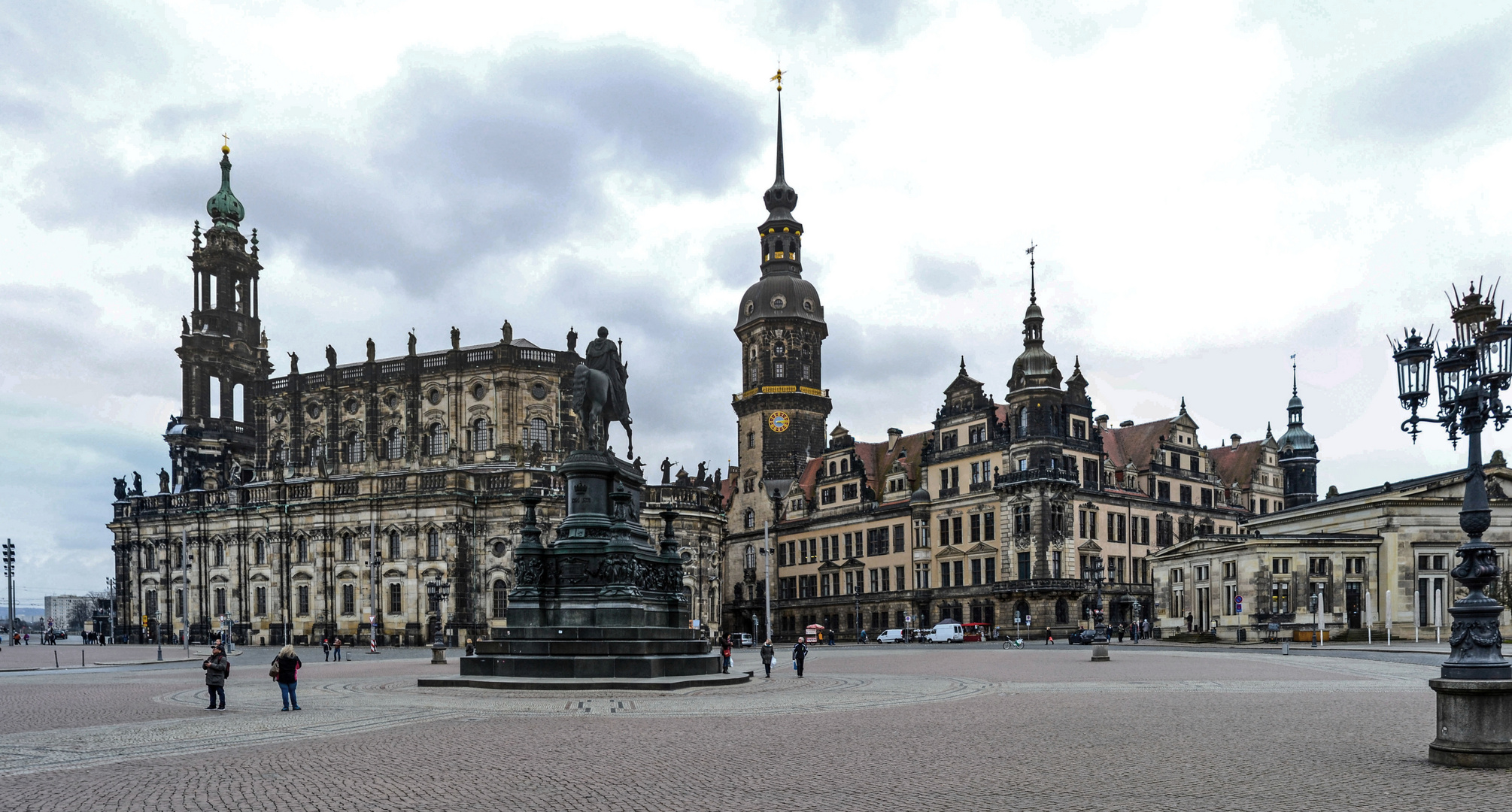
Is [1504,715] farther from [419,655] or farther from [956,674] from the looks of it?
[419,655]

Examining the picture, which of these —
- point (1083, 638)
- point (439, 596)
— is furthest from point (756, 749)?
point (439, 596)

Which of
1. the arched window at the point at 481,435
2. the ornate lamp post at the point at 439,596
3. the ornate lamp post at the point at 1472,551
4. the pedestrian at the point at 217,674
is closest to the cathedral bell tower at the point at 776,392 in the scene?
the arched window at the point at 481,435

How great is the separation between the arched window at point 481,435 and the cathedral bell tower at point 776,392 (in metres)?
24.4

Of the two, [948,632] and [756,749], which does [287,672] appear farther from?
[948,632]

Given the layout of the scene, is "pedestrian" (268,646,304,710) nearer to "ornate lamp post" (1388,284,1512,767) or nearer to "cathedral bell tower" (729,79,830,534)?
"ornate lamp post" (1388,284,1512,767)

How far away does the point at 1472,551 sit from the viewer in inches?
565

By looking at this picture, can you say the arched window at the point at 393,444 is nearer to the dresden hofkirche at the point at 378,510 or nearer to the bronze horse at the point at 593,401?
the dresden hofkirche at the point at 378,510

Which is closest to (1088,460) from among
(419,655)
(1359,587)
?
(1359,587)

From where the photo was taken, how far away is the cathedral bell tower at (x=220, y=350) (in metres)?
111

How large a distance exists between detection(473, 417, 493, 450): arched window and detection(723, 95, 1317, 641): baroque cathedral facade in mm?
21276

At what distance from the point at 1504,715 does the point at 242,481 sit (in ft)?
334

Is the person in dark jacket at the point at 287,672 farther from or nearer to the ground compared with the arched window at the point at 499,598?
farther from the ground

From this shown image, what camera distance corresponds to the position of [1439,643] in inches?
2189

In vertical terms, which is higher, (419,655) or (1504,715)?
(1504,715)
